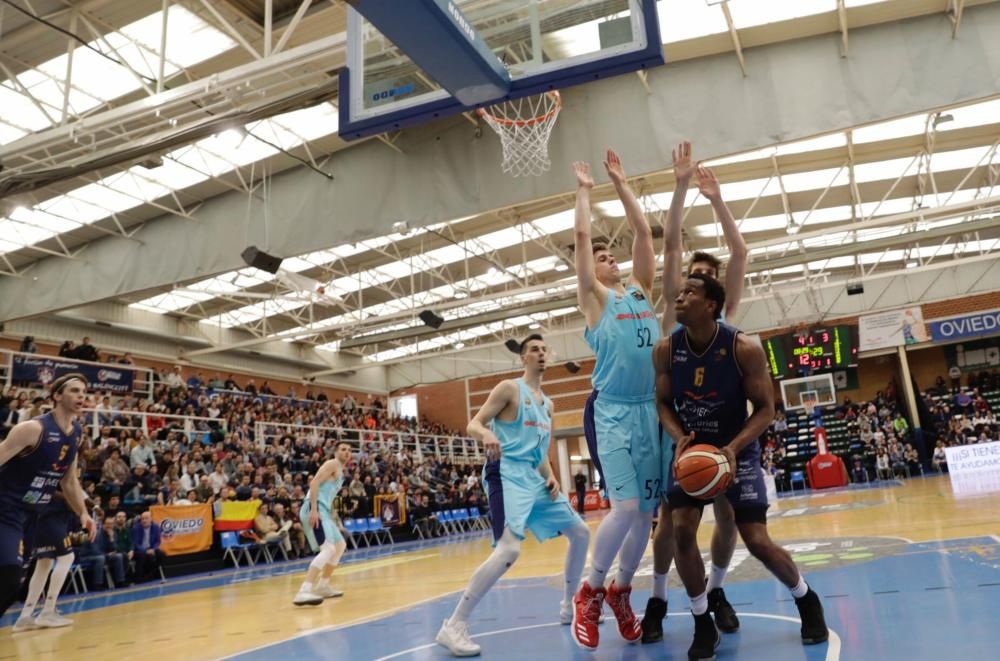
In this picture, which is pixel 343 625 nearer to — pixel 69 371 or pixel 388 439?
pixel 69 371

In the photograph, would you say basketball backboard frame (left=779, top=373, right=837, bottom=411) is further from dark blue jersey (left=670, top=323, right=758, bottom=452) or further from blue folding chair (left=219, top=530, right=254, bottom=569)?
dark blue jersey (left=670, top=323, right=758, bottom=452)

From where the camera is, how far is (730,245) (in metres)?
4.26

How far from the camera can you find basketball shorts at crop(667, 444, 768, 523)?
352 centimetres

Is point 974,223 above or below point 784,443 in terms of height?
above

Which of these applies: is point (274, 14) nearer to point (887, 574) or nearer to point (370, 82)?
point (370, 82)

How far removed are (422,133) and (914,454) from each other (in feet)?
72.4

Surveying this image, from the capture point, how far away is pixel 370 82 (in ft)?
25.4

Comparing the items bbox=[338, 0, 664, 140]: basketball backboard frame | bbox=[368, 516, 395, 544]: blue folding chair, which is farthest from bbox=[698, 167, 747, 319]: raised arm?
bbox=[368, 516, 395, 544]: blue folding chair

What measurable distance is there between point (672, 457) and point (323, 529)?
535 cm

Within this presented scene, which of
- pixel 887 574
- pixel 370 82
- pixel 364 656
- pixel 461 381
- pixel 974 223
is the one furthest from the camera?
pixel 461 381

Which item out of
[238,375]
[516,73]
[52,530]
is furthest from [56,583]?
[238,375]

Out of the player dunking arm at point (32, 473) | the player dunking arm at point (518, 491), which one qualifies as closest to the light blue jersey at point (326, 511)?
the player dunking arm at point (32, 473)

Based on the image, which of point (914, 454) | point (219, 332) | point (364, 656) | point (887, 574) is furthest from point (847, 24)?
point (219, 332)

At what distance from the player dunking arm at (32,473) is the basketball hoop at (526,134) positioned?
8053 mm
